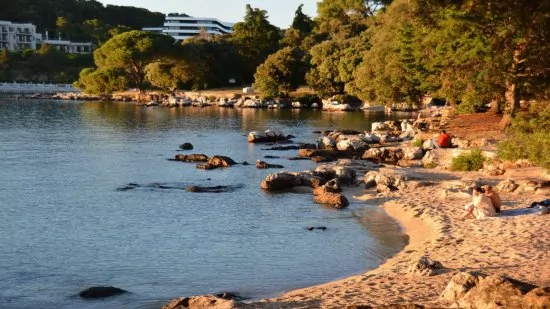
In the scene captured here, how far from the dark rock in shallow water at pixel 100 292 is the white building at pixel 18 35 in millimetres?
177407

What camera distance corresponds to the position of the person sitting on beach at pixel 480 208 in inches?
796

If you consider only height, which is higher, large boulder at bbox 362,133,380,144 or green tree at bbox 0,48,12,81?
green tree at bbox 0,48,12,81

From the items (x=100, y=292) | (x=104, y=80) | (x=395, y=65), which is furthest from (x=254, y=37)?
(x=100, y=292)

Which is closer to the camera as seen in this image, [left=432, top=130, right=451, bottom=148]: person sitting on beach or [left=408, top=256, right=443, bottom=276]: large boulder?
[left=408, top=256, right=443, bottom=276]: large boulder

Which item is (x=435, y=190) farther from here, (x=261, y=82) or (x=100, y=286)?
(x=261, y=82)

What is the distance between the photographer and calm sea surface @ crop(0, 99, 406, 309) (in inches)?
648

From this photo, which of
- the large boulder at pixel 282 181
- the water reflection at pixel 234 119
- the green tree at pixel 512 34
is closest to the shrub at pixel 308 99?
the water reflection at pixel 234 119

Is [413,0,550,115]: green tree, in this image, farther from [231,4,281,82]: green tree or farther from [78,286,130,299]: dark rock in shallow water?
[231,4,281,82]: green tree

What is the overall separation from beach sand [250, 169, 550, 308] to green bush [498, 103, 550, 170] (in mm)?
1234

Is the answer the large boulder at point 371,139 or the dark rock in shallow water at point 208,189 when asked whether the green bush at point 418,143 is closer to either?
the large boulder at point 371,139

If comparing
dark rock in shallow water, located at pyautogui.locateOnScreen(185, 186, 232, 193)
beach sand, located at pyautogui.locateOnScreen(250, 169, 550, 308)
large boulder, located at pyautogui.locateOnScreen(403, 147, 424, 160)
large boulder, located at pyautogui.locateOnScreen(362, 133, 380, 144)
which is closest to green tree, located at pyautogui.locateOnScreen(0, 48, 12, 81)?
large boulder, located at pyautogui.locateOnScreen(362, 133, 380, 144)

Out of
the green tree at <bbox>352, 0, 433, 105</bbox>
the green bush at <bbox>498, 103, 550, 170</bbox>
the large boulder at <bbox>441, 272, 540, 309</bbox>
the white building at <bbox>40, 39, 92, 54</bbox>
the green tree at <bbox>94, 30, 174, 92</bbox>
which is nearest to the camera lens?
the large boulder at <bbox>441, 272, 540, 309</bbox>

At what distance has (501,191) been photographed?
78.6ft

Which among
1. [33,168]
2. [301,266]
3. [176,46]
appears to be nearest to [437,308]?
[301,266]
